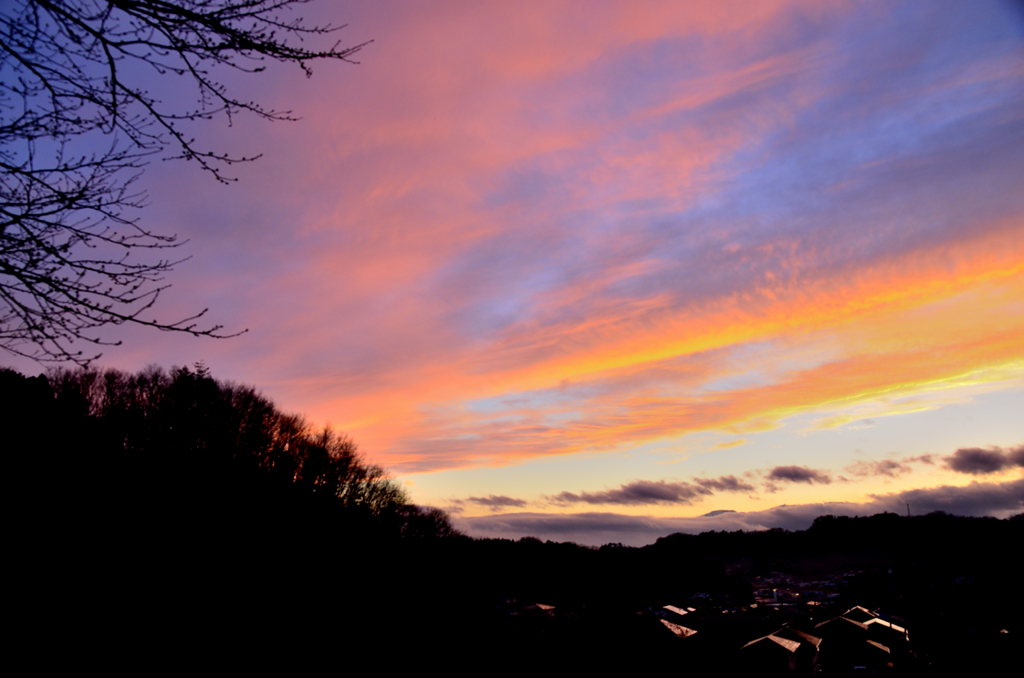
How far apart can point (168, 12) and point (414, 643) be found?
155 feet

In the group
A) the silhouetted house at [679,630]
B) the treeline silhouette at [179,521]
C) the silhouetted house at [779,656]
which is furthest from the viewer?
the silhouetted house at [679,630]

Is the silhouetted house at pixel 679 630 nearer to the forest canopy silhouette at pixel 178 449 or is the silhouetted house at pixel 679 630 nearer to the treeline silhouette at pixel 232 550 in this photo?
the treeline silhouette at pixel 232 550

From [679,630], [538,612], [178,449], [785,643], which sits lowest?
[679,630]

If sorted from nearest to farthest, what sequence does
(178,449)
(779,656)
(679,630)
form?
(178,449) < (779,656) < (679,630)

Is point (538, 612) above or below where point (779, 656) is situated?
above

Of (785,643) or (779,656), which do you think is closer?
(779,656)

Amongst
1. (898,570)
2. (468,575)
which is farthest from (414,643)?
(898,570)

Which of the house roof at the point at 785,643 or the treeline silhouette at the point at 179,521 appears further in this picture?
the house roof at the point at 785,643

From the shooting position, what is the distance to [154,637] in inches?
955

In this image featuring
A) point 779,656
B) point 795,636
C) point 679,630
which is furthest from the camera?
point 679,630

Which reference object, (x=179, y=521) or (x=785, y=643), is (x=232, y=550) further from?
(x=785, y=643)

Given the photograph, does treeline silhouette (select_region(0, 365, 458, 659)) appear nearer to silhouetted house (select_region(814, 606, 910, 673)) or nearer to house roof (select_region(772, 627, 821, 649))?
house roof (select_region(772, 627, 821, 649))

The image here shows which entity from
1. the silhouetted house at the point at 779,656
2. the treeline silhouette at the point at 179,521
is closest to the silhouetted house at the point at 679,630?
the silhouetted house at the point at 779,656

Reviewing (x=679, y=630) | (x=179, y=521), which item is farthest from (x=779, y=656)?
(x=179, y=521)
